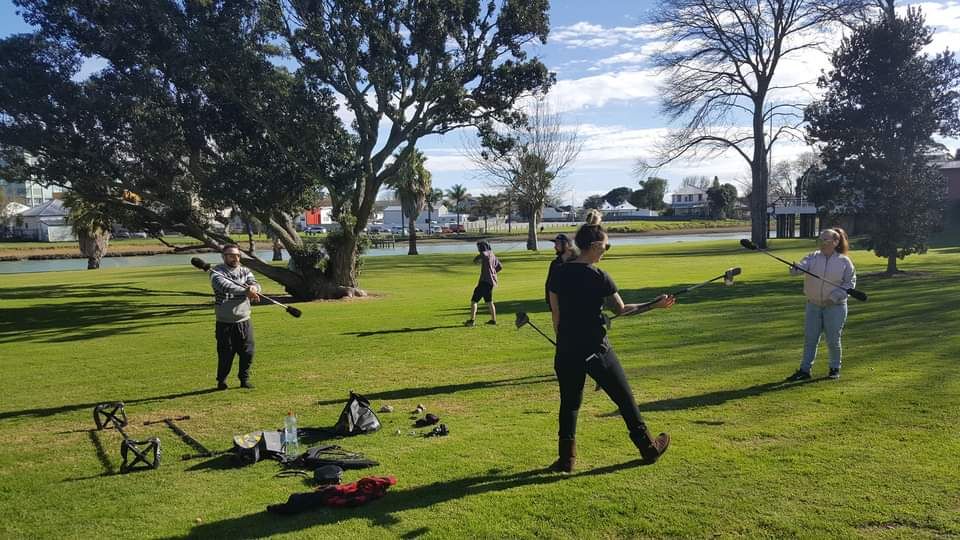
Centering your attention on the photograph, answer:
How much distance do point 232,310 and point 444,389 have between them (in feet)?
10.5

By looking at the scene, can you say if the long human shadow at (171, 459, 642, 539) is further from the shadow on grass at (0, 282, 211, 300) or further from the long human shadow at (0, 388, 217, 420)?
the shadow on grass at (0, 282, 211, 300)

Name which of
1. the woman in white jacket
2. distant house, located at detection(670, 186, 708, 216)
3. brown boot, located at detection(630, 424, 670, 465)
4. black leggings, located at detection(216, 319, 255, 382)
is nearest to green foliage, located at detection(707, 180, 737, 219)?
distant house, located at detection(670, 186, 708, 216)

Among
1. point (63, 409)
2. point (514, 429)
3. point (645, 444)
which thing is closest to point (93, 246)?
point (63, 409)

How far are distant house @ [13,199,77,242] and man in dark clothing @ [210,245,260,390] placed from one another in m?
89.7

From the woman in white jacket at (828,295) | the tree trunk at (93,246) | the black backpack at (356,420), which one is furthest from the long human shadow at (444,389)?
the tree trunk at (93,246)

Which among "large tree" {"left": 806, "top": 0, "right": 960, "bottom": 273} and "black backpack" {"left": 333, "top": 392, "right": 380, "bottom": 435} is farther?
"large tree" {"left": 806, "top": 0, "right": 960, "bottom": 273}

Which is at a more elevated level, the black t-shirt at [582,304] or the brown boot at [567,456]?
the black t-shirt at [582,304]

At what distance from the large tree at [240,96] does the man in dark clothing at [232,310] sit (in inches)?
474

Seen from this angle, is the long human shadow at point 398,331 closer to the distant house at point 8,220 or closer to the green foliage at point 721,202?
the distant house at point 8,220

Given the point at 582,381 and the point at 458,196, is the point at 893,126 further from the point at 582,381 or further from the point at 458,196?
the point at 458,196

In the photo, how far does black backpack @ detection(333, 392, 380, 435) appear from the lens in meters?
7.32

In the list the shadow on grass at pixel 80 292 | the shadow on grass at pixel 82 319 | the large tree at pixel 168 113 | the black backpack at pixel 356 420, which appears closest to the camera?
the black backpack at pixel 356 420

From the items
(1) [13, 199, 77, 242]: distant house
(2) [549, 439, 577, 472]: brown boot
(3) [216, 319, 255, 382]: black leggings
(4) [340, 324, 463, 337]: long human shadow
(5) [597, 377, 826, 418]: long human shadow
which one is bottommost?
(4) [340, 324, 463, 337]: long human shadow

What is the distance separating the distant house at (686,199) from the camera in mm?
138875
